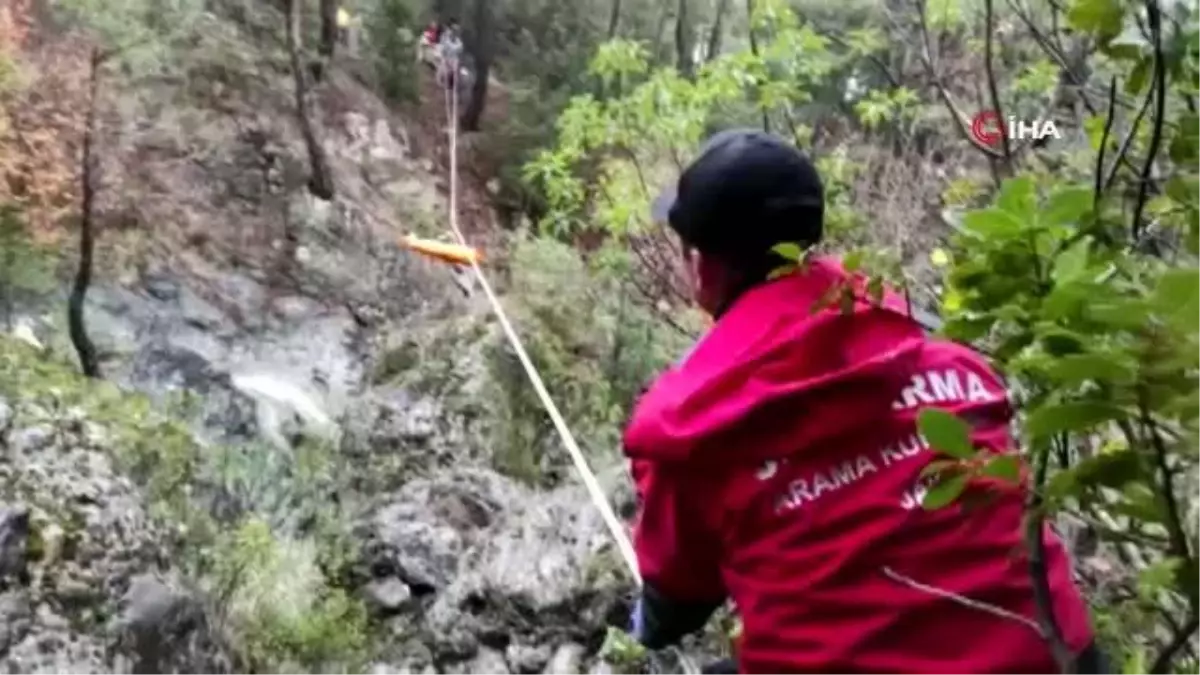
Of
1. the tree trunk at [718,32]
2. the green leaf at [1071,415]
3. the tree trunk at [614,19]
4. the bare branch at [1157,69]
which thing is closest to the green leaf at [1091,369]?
the green leaf at [1071,415]

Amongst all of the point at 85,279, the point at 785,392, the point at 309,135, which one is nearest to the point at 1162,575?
the point at 785,392

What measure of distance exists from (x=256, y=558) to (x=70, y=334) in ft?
6.99

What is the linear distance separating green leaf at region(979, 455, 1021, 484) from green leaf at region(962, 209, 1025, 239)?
15 cm

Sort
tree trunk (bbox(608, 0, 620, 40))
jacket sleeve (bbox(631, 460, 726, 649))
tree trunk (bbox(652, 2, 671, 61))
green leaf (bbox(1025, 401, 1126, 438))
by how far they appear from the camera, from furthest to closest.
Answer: tree trunk (bbox(652, 2, 671, 61))
tree trunk (bbox(608, 0, 620, 40))
jacket sleeve (bbox(631, 460, 726, 649))
green leaf (bbox(1025, 401, 1126, 438))

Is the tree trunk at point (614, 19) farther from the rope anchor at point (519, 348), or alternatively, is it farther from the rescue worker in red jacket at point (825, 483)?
the rescue worker in red jacket at point (825, 483)

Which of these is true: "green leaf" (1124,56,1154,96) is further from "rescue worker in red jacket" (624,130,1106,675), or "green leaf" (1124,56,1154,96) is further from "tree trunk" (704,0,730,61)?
"tree trunk" (704,0,730,61)

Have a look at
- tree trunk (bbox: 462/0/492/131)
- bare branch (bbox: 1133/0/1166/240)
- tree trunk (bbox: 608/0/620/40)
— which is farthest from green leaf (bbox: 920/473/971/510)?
tree trunk (bbox: 462/0/492/131)

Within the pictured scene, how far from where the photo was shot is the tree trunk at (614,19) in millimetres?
10251

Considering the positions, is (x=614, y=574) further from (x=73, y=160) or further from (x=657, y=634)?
(x=73, y=160)

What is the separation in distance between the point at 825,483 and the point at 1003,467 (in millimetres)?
537

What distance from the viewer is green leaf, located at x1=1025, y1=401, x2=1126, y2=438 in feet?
2.61

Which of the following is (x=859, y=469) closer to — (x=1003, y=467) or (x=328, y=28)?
(x=1003, y=467)

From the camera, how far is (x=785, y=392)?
1342 millimetres

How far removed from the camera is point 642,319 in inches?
248
